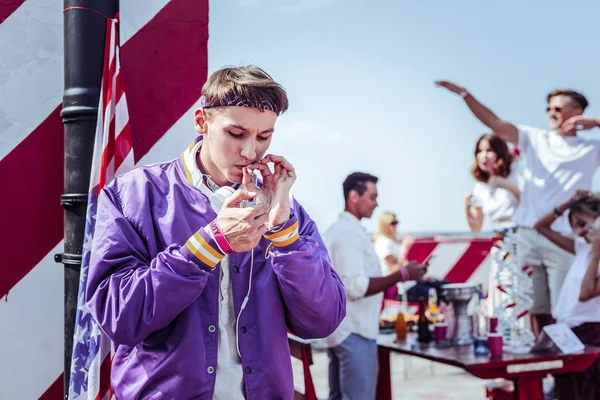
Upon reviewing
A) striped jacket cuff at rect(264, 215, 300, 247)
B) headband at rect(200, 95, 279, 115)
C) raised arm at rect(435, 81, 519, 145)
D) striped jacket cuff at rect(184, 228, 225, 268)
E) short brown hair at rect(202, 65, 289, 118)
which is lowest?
striped jacket cuff at rect(184, 228, 225, 268)

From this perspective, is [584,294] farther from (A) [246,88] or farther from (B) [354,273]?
(A) [246,88]

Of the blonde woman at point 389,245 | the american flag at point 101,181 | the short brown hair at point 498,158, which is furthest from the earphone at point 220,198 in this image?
the blonde woman at point 389,245

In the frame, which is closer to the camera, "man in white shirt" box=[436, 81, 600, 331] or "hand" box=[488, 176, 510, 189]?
"man in white shirt" box=[436, 81, 600, 331]

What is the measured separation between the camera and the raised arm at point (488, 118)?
4996 millimetres

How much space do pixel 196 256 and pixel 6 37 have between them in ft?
4.22

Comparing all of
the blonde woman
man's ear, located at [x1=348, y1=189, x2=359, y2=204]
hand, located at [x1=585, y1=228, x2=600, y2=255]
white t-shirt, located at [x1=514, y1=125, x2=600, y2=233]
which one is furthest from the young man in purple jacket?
the blonde woman

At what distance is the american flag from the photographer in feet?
6.13

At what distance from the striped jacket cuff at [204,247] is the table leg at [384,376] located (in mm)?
3149

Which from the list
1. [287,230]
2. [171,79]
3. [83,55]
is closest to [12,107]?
[83,55]

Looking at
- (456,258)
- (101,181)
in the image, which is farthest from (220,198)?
(456,258)

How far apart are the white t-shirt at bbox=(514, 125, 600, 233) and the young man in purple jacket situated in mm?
3740

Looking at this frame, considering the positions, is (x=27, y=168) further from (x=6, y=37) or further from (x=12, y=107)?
(x=6, y=37)

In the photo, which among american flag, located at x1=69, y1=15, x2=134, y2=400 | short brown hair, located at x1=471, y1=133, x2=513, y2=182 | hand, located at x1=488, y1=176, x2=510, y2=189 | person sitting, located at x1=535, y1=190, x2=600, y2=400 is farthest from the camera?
short brown hair, located at x1=471, y1=133, x2=513, y2=182

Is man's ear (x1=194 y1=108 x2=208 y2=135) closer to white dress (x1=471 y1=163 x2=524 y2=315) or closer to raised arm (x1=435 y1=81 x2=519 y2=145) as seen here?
raised arm (x1=435 y1=81 x2=519 y2=145)
